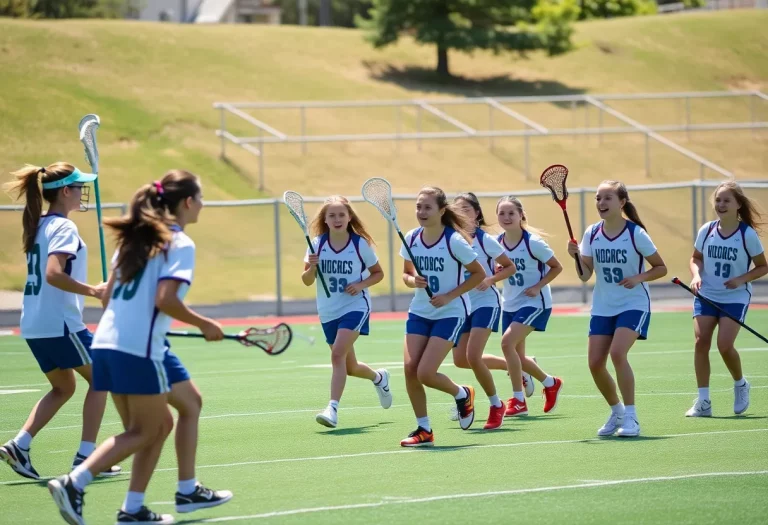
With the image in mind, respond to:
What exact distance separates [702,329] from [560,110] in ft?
Answer: 119

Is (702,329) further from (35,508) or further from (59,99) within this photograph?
(59,99)

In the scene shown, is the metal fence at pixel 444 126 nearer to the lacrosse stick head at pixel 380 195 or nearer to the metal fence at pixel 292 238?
the metal fence at pixel 292 238

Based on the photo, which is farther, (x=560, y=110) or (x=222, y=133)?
(x=560, y=110)

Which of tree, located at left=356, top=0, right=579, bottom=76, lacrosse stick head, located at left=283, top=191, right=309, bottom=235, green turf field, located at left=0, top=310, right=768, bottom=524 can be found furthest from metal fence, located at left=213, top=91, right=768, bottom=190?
lacrosse stick head, located at left=283, top=191, right=309, bottom=235

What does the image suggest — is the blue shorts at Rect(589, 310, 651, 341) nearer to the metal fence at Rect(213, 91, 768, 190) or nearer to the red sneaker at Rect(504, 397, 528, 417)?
the red sneaker at Rect(504, 397, 528, 417)

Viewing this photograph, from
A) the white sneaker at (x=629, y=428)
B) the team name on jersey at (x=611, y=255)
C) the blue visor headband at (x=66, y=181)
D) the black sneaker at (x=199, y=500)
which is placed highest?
the blue visor headband at (x=66, y=181)

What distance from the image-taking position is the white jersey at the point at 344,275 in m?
10.6

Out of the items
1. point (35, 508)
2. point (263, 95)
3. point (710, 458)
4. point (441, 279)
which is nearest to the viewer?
point (35, 508)

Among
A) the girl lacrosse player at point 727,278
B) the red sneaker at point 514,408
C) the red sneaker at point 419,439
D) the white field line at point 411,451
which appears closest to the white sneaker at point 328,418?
the red sneaker at point 419,439

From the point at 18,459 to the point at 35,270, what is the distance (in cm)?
130

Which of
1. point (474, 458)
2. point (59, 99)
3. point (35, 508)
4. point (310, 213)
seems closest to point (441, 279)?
point (474, 458)

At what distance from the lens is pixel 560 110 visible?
46.1 meters

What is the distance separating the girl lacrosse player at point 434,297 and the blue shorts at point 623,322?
1067 mm

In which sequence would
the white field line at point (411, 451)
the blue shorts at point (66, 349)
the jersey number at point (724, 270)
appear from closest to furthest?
1. the blue shorts at point (66, 349)
2. the white field line at point (411, 451)
3. the jersey number at point (724, 270)
